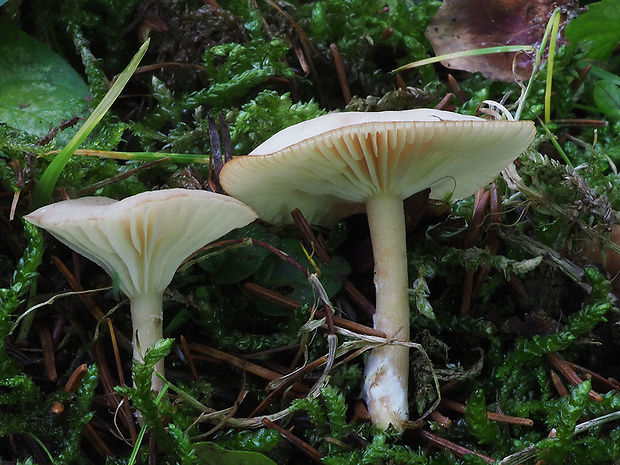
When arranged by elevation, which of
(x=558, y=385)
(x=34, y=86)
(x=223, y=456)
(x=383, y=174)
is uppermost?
(x=34, y=86)

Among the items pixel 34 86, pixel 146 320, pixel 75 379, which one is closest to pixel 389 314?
pixel 146 320

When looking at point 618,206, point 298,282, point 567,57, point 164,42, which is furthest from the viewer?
point 567,57

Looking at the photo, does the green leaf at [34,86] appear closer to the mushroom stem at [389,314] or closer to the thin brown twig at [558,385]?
the mushroom stem at [389,314]

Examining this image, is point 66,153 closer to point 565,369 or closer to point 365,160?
point 365,160

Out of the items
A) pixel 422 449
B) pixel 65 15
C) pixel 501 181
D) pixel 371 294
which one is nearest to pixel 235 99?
pixel 65 15

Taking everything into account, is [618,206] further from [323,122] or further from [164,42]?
[164,42]

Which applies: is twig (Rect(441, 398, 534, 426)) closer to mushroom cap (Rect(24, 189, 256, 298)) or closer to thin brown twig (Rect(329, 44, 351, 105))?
mushroom cap (Rect(24, 189, 256, 298))

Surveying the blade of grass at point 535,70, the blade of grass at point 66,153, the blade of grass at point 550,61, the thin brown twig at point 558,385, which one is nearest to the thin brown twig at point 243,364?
the blade of grass at point 66,153
